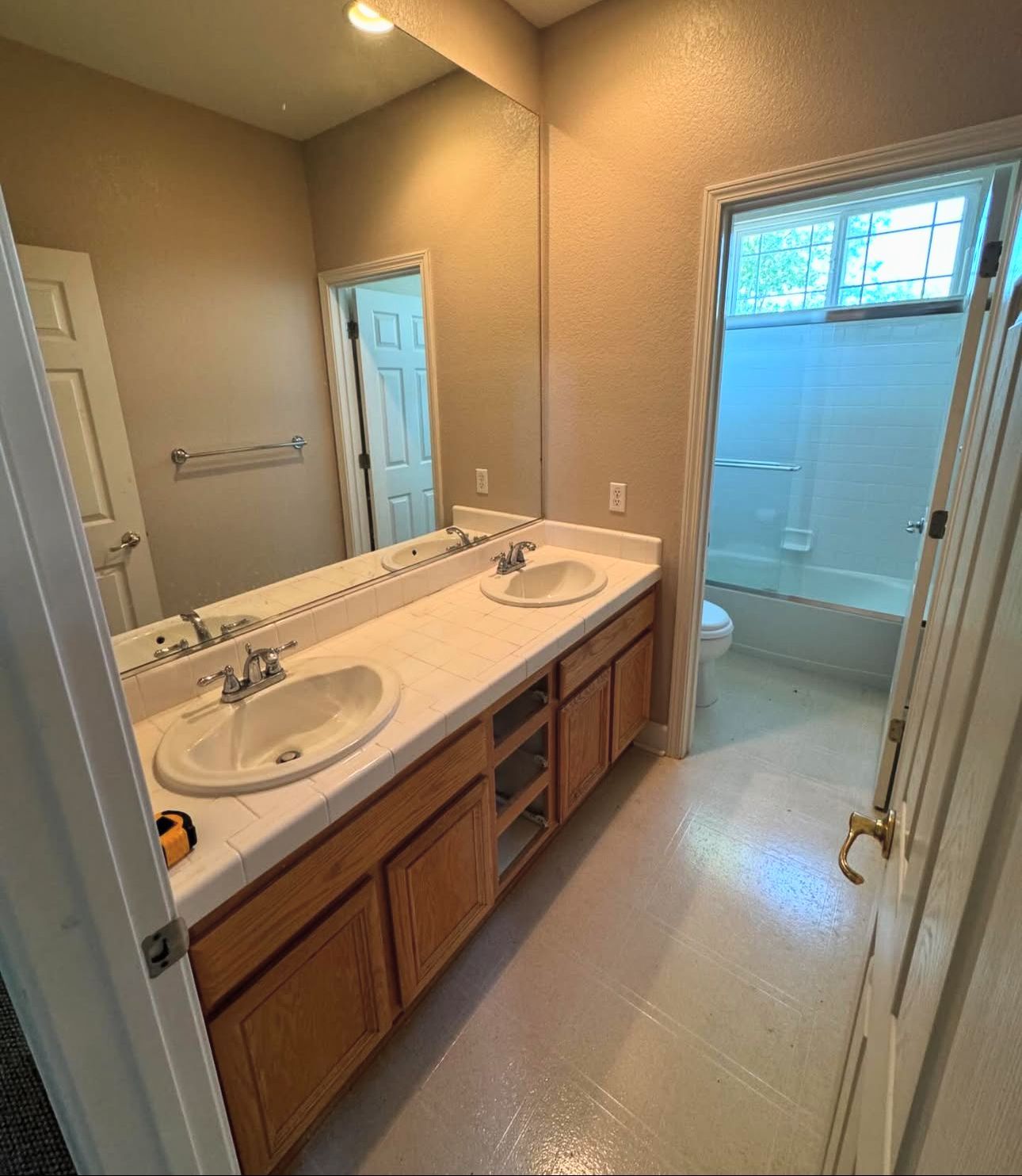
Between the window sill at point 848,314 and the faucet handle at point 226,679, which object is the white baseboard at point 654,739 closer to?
the faucet handle at point 226,679

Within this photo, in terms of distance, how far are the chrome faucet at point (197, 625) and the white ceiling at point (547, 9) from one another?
2.05 meters

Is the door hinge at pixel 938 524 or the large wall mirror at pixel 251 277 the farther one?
the door hinge at pixel 938 524

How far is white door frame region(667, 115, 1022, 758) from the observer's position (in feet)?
4.55

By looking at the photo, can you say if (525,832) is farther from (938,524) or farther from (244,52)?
(244,52)

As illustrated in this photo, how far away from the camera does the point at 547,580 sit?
2.17m

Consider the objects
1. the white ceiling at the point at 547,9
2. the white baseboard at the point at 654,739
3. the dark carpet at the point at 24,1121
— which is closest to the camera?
the dark carpet at the point at 24,1121

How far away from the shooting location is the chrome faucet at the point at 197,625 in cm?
132

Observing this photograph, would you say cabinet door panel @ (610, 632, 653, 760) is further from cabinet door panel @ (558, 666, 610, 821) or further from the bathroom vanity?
the bathroom vanity

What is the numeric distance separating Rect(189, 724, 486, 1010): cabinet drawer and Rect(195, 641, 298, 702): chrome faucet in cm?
43

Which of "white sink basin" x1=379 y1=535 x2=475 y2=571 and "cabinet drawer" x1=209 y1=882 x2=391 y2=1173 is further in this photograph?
"white sink basin" x1=379 y1=535 x2=475 y2=571

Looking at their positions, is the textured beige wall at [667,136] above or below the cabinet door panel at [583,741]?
above

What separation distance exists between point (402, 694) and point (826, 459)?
10.3 feet

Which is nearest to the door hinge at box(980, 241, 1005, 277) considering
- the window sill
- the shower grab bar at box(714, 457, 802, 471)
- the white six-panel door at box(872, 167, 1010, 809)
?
the white six-panel door at box(872, 167, 1010, 809)

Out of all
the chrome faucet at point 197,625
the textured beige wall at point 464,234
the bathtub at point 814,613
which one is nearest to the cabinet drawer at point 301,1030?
the chrome faucet at point 197,625
